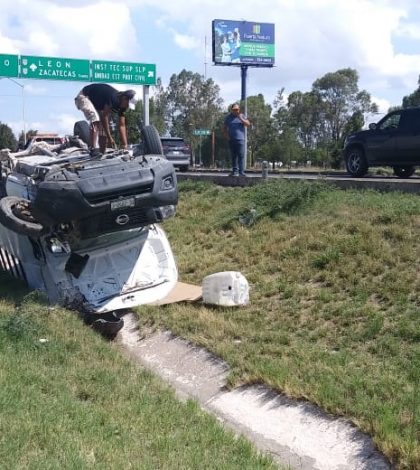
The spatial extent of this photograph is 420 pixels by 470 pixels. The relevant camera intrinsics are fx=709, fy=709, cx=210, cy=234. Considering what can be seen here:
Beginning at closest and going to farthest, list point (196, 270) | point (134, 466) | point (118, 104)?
point (134, 466)
point (196, 270)
point (118, 104)

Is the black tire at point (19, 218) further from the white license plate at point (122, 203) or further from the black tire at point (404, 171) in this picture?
the black tire at point (404, 171)

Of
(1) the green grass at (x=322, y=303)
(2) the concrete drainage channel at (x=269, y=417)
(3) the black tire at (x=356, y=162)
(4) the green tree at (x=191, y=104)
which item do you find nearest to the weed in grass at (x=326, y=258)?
(1) the green grass at (x=322, y=303)

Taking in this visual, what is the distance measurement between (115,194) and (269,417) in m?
2.90

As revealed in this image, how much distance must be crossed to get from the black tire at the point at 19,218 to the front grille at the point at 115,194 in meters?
0.79

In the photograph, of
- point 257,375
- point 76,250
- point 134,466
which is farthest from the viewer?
point 76,250

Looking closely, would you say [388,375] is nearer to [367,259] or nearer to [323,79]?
[367,259]

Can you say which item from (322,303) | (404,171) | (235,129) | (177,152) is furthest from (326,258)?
(177,152)

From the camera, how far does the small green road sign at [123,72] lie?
107ft

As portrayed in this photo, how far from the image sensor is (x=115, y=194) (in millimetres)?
7418

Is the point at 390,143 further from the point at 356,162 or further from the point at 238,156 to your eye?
the point at 238,156

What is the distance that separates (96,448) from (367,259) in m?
4.79

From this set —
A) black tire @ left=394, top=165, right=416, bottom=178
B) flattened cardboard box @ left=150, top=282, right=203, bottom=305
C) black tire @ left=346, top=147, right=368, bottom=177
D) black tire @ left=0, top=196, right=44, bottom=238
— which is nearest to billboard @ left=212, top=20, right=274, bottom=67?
black tire @ left=394, top=165, right=416, bottom=178

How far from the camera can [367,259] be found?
816cm

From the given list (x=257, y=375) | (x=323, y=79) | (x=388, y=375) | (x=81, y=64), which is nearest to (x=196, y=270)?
(x=257, y=375)
